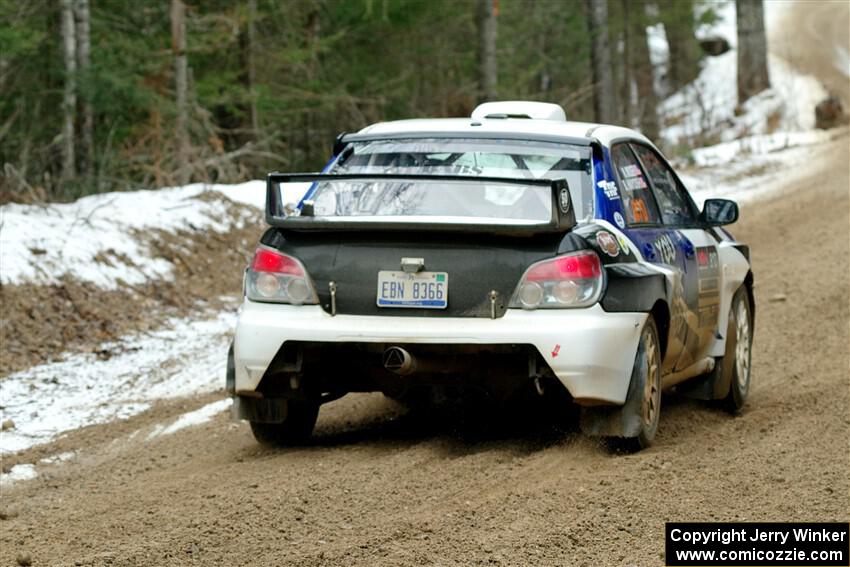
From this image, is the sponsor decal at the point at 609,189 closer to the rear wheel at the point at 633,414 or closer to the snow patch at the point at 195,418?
the rear wheel at the point at 633,414

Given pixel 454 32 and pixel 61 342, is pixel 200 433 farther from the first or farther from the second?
pixel 454 32

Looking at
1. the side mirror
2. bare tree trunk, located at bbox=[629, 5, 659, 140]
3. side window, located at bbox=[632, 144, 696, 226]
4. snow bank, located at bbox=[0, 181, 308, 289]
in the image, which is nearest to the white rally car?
side window, located at bbox=[632, 144, 696, 226]

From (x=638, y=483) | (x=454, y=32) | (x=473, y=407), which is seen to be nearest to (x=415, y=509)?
(x=638, y=483)

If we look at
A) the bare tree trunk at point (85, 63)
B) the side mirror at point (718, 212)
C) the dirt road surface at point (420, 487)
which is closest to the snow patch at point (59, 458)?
the dirt road surface at point (420, 487)

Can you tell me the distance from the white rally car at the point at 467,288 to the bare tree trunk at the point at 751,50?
2769 centimetres

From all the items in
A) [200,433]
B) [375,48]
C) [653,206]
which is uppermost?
[375,48]

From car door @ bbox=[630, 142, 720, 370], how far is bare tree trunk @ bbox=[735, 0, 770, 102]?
2653 cm

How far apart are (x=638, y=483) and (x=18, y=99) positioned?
13600 mm

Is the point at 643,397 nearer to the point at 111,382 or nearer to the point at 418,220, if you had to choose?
the point at 418,220

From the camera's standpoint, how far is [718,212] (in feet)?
25.7

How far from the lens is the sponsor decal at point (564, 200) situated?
19.9 ft

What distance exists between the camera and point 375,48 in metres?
22.2

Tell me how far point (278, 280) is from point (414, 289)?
68cm

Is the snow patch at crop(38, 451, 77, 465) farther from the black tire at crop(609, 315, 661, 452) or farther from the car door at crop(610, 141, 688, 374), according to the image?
the car door at crop(610, 141, 688, 374)
